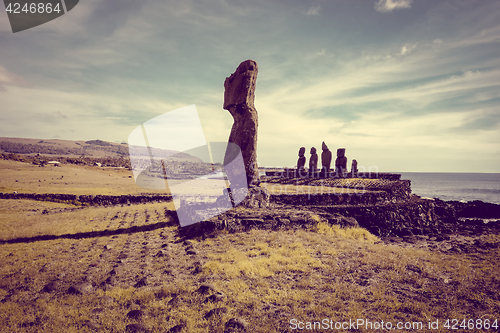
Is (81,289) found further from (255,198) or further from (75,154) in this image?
(75,154)

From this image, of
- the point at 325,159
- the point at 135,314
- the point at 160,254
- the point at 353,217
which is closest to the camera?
the point at 135,314

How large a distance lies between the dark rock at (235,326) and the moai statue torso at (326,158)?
32.1m

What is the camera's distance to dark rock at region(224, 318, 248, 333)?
12.0 feet

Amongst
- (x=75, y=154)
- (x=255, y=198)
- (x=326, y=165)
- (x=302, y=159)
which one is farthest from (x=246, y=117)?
(x=75, y=154)

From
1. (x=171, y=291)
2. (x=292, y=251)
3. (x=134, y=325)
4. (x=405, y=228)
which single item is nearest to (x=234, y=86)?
(x=292, y=251)

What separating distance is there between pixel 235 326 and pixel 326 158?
32.2 metres

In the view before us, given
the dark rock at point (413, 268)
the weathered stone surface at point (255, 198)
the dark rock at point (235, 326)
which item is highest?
the weathered stone surface at point (255, 198)

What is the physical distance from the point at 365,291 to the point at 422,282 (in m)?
1.56

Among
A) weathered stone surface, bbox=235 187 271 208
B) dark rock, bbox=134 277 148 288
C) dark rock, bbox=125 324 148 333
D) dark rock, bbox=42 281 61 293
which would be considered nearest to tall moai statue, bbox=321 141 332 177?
weathered stone surface, bbox=235 187 271 208

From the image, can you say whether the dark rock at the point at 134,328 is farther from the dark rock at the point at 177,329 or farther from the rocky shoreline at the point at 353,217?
the rocky shoreline at the point at 353,217

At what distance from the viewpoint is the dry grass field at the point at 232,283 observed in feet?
13.1

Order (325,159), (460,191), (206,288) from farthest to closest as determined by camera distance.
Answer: (460,191), (325,159), (206,288)

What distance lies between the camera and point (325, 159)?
1332 inches

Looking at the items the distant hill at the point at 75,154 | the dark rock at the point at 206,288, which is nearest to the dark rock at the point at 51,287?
the dark rock at the point at 206,288
